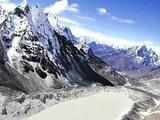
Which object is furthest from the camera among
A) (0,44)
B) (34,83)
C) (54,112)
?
(0,44)

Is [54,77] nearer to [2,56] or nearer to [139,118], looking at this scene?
[2,56]

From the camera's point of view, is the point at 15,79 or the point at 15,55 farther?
the point at 15,55

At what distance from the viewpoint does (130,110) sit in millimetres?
96188

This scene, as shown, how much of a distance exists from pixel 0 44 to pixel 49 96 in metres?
99.9

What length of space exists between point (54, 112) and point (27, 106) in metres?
5.91

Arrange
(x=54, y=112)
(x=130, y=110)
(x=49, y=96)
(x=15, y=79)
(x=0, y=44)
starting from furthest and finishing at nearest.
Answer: (x=0, y=44) < (x=15, y=79) < (x=49, y=96) < (x=130, y=110) < (x=54, y=112)

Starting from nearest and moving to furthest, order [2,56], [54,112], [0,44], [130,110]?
[54,112]
[130,110]
[2,56]
[0,44]

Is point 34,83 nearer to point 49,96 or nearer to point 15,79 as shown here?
point 15,79

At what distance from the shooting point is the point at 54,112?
281 ft

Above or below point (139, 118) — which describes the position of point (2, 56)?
above

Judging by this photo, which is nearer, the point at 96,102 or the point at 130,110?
the point at 130,110

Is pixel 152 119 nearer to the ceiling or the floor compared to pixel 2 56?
nearer to the floor

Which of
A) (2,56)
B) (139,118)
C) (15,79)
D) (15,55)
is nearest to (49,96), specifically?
(139,118)

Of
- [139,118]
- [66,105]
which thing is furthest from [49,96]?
[139,118]
